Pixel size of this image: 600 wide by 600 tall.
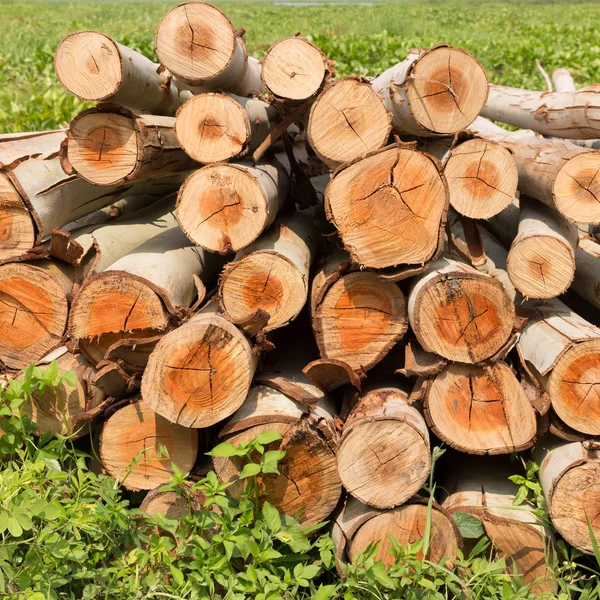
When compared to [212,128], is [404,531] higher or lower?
lower

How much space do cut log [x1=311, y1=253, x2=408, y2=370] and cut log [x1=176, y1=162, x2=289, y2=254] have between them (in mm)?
400

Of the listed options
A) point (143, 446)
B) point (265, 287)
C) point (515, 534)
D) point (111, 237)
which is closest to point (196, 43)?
point (111, 237)

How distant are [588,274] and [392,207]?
1.29m

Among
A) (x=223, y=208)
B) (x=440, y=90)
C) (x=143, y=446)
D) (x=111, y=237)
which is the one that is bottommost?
(x=143, y=446)

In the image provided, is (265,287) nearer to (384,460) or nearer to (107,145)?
(384,460)

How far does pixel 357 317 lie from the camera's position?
2779mm

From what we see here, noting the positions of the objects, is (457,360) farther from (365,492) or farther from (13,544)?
(13,544)

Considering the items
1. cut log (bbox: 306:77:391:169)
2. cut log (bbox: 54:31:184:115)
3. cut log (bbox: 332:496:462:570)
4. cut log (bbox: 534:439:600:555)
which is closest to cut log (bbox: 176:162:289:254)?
cut log (bbox: 306:77:391:169)

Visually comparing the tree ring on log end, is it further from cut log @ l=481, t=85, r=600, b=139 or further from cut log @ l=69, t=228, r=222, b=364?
cut log @ l=481, t=85, r=600, b=139

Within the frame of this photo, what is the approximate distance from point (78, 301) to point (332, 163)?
1.23 metres

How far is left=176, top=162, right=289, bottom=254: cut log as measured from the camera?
277 cm

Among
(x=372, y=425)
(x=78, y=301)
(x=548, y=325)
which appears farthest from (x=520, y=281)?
(x=78, y=301)

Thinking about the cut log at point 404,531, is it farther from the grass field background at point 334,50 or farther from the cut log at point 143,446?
the grass field background at point 334,50

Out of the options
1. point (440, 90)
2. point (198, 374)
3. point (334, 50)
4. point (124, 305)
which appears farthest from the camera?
point (334, 50)
